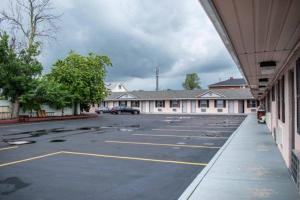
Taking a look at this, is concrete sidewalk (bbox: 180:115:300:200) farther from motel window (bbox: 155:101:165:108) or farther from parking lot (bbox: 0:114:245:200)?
motel window (bbox: 155:101:165:108)

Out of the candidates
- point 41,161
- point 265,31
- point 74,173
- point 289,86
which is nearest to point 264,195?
point 265,31

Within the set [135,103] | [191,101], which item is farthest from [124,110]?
[191,101]

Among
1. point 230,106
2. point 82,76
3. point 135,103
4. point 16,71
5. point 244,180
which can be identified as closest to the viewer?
point 244,180

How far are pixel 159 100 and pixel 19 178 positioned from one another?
158 feet

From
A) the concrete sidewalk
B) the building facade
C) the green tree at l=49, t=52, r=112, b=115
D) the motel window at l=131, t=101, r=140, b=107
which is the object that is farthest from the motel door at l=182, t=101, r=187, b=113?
the concrete sidewalk

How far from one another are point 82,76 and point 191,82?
189ft

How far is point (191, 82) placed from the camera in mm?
90500

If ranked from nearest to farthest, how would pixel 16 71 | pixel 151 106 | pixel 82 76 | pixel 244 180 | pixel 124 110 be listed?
pixel 244 180
pixel 16 71
pixel 82 76
pixel 124 110
pixel 151 106

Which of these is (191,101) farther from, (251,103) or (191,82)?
(191,82)

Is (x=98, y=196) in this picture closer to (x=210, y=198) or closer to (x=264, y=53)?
(x=210, y=198)

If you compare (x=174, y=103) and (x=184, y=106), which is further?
(x=174, y=103)

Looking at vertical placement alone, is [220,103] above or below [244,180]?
above

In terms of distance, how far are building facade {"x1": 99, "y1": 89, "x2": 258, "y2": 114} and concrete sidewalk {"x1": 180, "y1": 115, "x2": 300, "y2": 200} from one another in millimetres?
41122

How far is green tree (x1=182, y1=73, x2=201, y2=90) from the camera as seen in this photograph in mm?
90125
